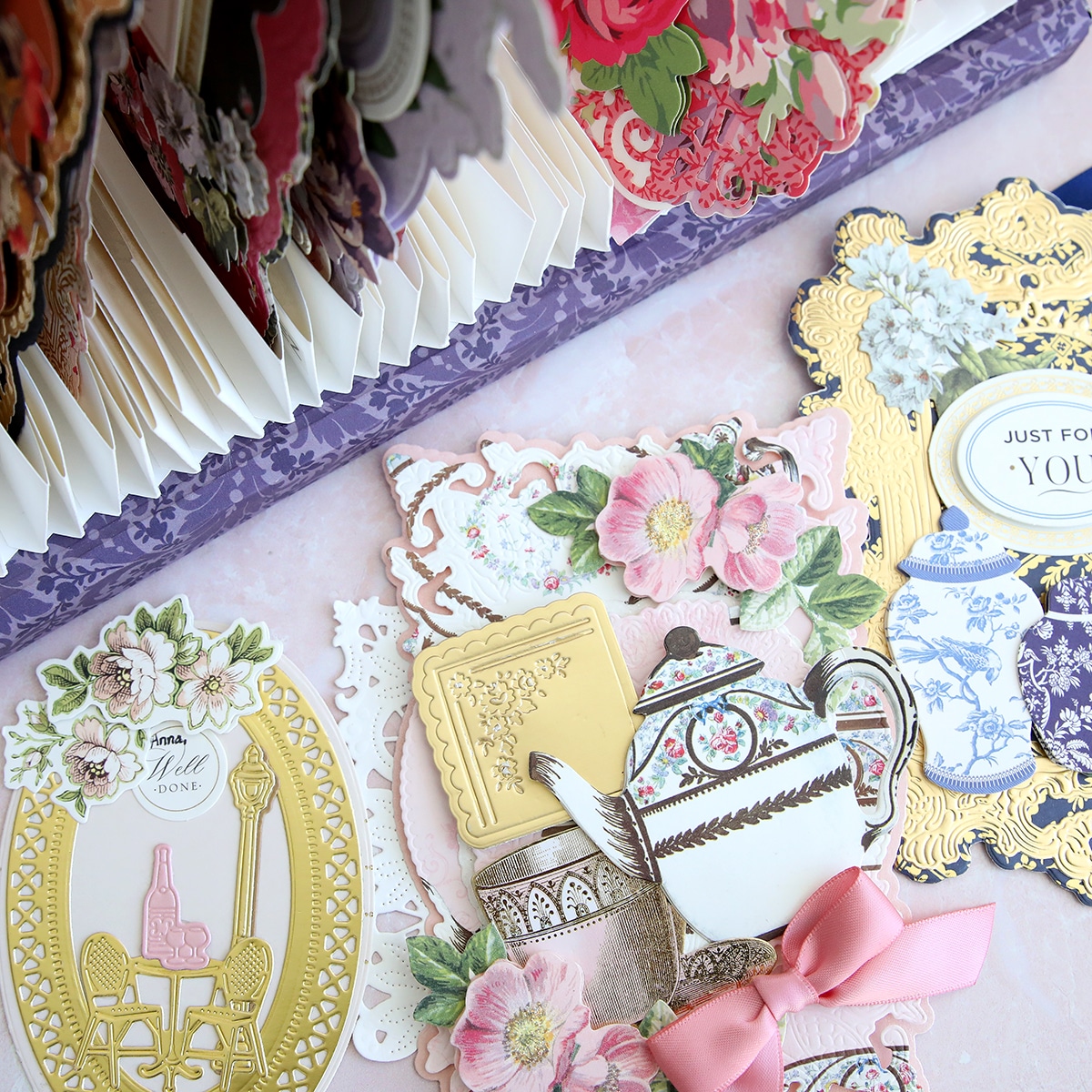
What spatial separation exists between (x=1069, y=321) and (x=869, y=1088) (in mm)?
806

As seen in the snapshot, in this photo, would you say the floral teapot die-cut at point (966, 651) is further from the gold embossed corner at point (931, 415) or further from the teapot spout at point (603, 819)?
the teapot spout at point (603, 819)

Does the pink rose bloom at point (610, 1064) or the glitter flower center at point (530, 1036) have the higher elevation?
the glitter flower center at point (530, 1036)

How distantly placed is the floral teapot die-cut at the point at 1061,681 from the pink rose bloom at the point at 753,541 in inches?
10.2

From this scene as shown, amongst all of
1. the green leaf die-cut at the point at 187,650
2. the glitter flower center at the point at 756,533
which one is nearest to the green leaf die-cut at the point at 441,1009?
the green leaf die-cut at the point at 187,650

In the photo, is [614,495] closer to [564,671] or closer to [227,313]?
[564,671]

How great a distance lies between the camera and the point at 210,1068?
0.82 m

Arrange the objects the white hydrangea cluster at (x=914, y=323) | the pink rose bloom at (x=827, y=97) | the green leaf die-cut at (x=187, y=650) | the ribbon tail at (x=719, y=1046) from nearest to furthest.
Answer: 1. the pink rose bloom at (x=827, y=97)
2. the ribbon tail at (x=719, y=1046)
3. the green leaf die-cut at (x=187, y=650)
4. the white hydrangea cluster at (x=914, y=323)

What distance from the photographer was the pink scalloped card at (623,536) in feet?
2.97

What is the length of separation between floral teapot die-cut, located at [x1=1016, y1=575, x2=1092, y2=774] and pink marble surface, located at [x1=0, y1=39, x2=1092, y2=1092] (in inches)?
5.1

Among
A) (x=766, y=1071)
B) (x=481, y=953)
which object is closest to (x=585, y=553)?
(x=481, y=953)

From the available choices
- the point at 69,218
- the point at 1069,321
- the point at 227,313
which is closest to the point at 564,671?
the point at 227,313

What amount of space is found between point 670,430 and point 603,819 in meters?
0.40

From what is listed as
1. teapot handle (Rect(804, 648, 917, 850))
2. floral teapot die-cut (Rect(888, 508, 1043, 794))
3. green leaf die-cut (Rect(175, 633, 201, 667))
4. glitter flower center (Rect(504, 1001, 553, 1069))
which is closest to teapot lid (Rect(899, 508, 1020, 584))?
floral teapot die-cut (Rect(888, 508, 1043, 794))

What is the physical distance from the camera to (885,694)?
898 mm
